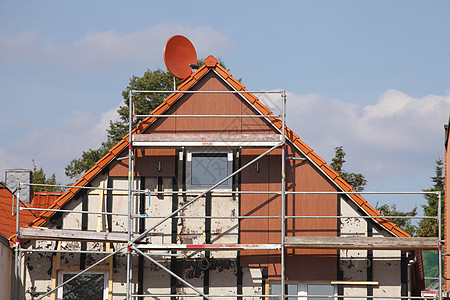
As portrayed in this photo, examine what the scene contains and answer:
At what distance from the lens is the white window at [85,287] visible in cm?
1519

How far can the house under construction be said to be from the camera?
48.6 ft

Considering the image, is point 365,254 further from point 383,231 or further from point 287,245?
point 287,245

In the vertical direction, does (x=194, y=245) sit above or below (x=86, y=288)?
above

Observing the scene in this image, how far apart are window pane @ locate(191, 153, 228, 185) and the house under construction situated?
0.02m

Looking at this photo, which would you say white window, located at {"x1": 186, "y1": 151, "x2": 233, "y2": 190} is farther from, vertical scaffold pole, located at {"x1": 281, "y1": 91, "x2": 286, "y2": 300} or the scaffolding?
vertical scaffold pole, located at {"x1": 281, "y1": 91, "x2": 286, "y2": 300}

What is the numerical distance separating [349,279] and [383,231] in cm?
130

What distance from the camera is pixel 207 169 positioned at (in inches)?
616

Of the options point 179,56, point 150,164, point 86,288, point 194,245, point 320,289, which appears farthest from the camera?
point 179,56

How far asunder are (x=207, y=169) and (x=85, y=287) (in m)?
3.84

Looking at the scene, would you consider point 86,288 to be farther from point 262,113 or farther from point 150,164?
point 262,113

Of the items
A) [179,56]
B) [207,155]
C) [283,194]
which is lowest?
[283,194]

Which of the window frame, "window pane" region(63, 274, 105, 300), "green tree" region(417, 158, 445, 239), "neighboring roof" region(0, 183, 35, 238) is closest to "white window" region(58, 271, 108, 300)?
"window pane" region(63, 274, 105, 300)

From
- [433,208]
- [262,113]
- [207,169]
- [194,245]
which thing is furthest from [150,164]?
[433,208]

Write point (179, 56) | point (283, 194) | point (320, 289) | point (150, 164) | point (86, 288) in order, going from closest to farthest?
point (283, 194)
point (320, 289)
point (86, 288)
point (150, 164)
point (179, 56)
